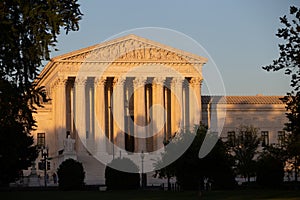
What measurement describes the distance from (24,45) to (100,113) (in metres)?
66.5

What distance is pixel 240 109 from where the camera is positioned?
99.4 meters

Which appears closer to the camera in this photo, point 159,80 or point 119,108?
point 119,108

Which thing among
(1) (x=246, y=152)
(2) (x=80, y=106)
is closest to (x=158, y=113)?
(2) (x=80, y=106)

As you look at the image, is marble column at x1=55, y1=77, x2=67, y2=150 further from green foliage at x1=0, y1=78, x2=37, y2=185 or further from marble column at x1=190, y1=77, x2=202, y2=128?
green foliage at x1=0, y1=78, x2=37, y2=185

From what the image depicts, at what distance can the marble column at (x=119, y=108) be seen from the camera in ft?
298

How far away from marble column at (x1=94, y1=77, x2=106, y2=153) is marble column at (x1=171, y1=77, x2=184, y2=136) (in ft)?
26.1

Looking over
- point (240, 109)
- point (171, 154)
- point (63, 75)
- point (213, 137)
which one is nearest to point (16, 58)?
point (213, 137)

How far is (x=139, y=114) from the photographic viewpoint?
91938 mm

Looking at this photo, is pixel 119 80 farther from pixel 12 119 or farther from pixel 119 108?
pixel 12 119

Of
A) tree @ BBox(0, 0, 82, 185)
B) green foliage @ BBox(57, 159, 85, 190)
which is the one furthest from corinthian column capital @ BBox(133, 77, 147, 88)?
tree @ BBox(0, 0, 82, 185)

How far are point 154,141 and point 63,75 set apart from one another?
41.9 feet

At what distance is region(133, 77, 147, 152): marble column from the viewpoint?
3612 inches

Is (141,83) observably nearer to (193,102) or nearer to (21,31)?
(193,102)

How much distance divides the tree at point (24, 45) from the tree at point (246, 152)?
47666mm
